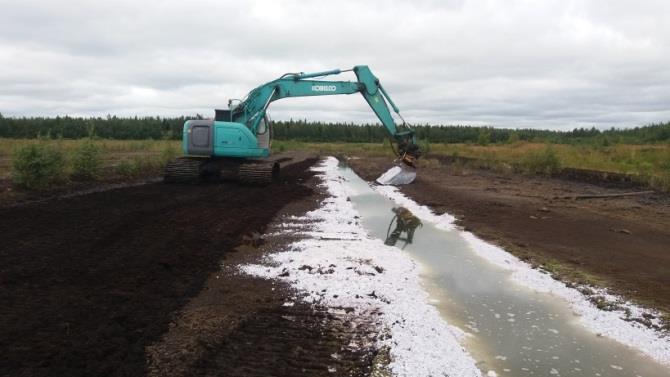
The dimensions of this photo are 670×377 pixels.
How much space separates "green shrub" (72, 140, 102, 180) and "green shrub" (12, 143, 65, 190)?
7.91 feet

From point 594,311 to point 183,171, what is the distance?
15.5m

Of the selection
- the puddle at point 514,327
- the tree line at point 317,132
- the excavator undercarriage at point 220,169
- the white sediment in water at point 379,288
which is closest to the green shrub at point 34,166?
the excavator undercarriage at point 220,169

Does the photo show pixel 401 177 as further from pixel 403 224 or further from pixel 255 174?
pixel 403 224

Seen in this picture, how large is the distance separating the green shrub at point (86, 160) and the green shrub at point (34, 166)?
7.91ft

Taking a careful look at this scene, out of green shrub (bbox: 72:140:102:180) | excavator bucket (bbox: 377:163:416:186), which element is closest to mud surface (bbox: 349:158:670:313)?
excavator bucket (bbox: 377:163:416:186)

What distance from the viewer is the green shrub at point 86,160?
739 inches

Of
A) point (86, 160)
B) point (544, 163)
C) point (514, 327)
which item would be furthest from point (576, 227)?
point (544, 163)

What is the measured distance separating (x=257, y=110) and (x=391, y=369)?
53.2 ft

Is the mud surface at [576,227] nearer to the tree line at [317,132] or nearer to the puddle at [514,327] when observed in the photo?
the puddle at [514,327]

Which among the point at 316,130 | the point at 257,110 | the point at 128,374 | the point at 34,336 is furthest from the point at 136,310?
the point at 316,130

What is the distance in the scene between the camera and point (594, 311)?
6.93 m

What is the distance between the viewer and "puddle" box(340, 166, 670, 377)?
539 centimetres

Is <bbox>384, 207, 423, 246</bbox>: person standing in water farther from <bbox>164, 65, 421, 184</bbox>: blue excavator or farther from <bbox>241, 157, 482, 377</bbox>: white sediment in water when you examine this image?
<bbox>164, 65, 421, 184</bbox>: blue excavator

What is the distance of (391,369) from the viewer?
198 inches
